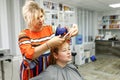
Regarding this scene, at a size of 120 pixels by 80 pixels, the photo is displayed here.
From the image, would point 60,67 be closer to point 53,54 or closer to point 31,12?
point 53,54

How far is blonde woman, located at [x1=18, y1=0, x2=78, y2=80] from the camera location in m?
0.82

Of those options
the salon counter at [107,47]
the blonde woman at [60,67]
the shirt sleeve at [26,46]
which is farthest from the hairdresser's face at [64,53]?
the salon counter at [107,47]

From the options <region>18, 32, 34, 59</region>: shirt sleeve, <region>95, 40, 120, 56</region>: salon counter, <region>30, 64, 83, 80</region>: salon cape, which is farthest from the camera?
<region>95, 40, 120, 56</region>: salon counter

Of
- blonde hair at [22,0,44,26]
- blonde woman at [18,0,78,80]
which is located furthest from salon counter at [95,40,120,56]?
blonde hair at [22,0,44,26]

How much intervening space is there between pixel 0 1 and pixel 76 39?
2981mm

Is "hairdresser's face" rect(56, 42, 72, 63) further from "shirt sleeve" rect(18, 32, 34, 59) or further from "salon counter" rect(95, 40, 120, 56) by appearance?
"salon counter" rect(95, 40, 120, 56)

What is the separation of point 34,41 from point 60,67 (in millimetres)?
300

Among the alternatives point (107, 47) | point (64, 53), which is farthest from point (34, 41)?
point (107, 47)

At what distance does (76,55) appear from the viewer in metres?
5.02

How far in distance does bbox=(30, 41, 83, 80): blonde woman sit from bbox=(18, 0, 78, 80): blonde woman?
0.15 ft

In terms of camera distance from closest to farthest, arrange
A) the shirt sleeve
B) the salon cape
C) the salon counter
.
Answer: the shirt sleeve
the salon cape
the salon counter

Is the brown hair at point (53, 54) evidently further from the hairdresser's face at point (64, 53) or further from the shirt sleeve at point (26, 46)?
the shirt sleeve at point (26, 46)

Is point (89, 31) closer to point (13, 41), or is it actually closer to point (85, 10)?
point (85, 10)

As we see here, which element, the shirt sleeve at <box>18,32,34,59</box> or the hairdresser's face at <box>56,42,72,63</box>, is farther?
the hairdresser's face at <box>56,42,72,63</box>
